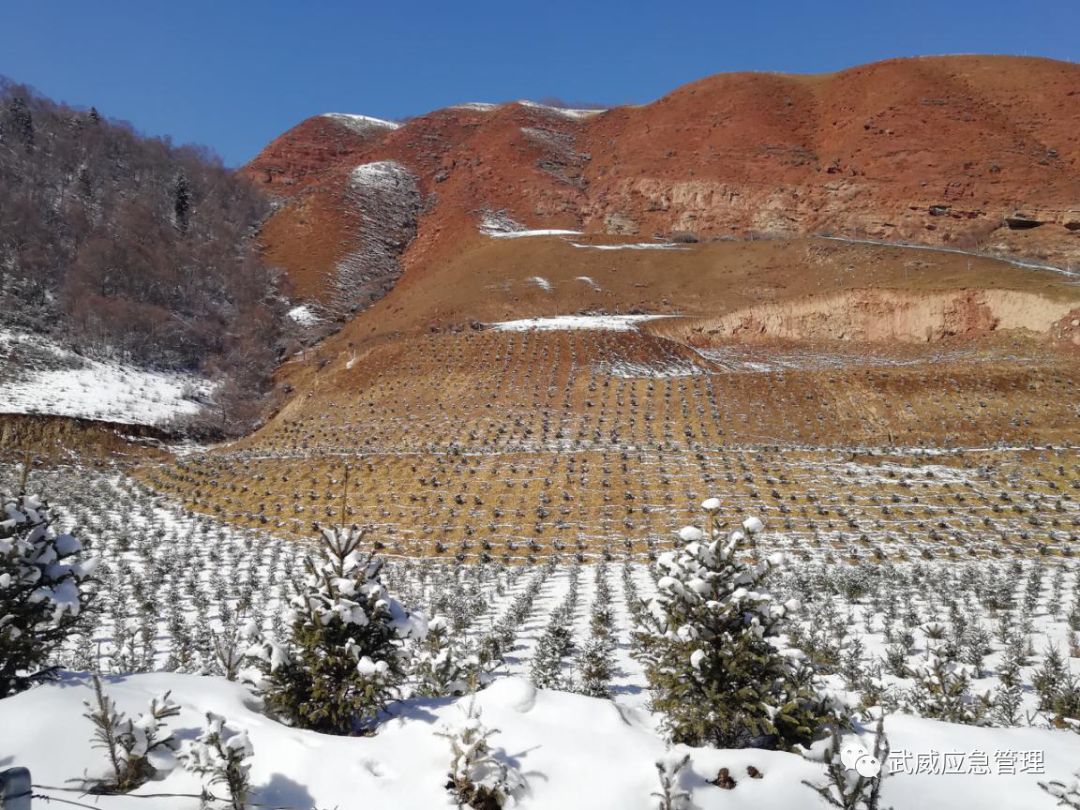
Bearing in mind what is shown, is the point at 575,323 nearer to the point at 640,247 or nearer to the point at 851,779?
the point at 640,247

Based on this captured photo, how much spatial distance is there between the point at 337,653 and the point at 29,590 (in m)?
2.43

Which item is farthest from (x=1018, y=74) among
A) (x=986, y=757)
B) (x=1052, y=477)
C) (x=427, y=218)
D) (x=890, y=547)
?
(x=986, y=757)

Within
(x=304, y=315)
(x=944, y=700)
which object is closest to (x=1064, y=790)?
(x=944, y=700)

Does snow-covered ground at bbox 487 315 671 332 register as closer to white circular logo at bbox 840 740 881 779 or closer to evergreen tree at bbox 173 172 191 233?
white circular logo at bbox 840 740 881 779

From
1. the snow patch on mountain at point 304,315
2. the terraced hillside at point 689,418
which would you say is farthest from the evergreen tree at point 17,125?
the terraced hillside at point 689,418

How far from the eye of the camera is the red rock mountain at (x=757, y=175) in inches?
2228

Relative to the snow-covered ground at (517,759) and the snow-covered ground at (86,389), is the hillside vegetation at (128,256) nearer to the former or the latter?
the snow-covered ground at (86,389)

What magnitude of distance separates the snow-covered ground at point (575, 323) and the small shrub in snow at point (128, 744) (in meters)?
33.9

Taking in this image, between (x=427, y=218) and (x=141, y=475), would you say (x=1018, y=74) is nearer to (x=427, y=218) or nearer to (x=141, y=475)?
(x=427, y=218)

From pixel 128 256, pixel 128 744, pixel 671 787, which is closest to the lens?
pixel 671 787

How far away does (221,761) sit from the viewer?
3750mm

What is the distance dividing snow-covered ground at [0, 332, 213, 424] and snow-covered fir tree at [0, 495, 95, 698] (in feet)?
95.4

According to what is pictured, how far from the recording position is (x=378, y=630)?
509cm

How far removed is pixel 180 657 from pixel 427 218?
70.3 meters
